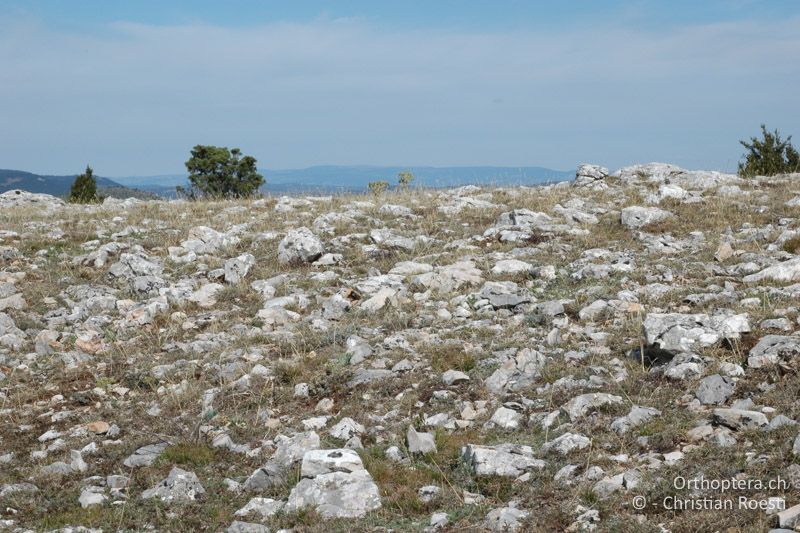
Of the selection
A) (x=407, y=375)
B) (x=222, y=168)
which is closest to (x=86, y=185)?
(x=222, y=168)

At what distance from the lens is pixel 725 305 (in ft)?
30.5

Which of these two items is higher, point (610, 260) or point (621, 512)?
point (610, 260)

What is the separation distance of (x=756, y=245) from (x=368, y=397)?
26.5 feet

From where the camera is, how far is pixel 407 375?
8.48 meters

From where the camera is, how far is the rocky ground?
5926mm

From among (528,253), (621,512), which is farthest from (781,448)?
(528,253)

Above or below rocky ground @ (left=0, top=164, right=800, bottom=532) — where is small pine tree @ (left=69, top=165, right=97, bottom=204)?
above

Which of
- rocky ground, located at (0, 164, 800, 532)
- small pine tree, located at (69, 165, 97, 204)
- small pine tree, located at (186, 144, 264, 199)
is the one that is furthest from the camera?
small pine tree, located at (186, 144, 264, 199)

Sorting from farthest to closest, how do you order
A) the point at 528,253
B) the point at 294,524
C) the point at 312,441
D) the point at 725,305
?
1. the point at 528,253
2. the point at 725,305
3. the point at 312,441
4. the point at 294,524

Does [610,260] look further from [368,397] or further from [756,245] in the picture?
[368,397]

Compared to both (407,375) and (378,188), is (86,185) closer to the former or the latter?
(378,188)

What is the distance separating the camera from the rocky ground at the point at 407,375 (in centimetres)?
593

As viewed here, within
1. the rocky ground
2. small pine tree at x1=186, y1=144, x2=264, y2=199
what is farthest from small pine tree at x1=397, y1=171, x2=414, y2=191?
small pine tree at x1=186, y1=144, x2=264, y2=199

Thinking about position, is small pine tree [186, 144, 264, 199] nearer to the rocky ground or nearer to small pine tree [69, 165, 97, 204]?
small pine tree [69, 165, 97, 204]
